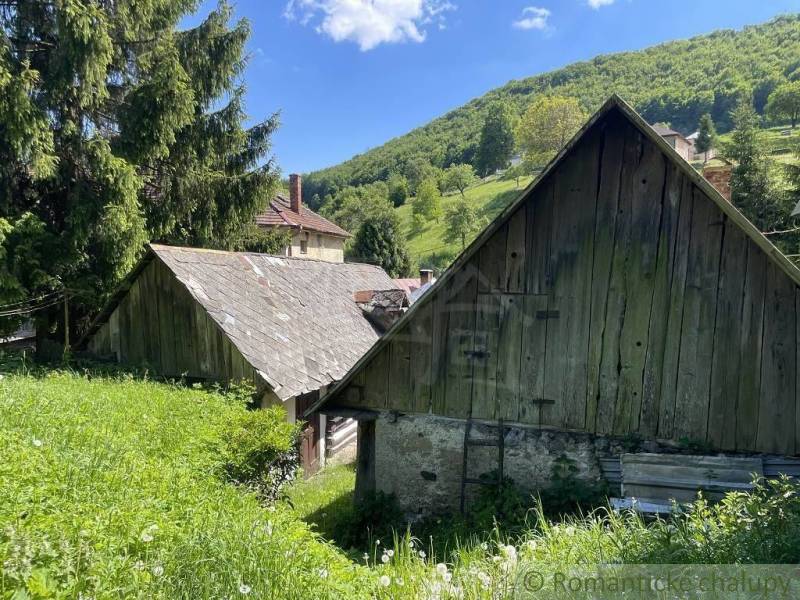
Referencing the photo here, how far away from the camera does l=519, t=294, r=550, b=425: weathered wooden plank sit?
6.41m

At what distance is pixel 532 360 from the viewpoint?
646cm

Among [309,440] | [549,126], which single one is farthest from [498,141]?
[309,440]

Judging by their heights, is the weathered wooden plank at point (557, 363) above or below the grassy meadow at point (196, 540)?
above

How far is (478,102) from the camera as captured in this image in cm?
14950

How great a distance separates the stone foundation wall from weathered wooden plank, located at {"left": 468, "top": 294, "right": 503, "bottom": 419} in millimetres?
298

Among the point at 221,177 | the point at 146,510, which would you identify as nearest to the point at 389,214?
the point at 221,177

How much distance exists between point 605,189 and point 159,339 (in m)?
9.35

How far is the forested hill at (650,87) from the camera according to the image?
9294 cm

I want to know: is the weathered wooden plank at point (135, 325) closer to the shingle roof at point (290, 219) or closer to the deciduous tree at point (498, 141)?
the shingle roof at point (290, 219)

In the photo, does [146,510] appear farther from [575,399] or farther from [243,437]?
[575,399]

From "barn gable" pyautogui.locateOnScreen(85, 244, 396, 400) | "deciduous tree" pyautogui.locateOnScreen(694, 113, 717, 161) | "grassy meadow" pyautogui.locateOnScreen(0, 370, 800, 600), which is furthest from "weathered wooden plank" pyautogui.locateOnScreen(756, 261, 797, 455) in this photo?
"deciduous tree" pyautogui.locateOnScreen(694, 113, 717, 161)

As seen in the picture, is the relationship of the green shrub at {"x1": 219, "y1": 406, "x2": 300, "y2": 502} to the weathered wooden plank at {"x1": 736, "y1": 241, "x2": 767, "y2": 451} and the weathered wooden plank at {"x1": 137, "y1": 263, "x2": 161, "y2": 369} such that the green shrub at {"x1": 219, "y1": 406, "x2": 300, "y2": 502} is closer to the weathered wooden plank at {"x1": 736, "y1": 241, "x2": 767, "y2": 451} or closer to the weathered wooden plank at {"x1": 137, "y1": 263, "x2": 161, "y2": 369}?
the weathered wooden plank at {"x1": 137, "y1": 263, "x2": 161, "y2": 369}

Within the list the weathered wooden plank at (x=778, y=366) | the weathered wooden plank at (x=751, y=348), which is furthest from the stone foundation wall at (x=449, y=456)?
the weathered wooden plank at (x=778, y=366)

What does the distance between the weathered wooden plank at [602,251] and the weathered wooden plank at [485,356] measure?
121cm
